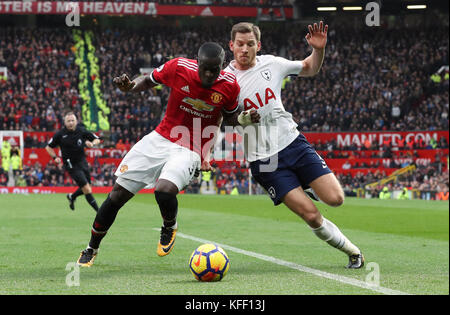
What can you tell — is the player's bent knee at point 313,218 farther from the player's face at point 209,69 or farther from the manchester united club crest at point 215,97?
the player's face at point 209,69

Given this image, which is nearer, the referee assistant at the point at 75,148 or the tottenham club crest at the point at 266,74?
the tottenham club crest at the point at 266,74

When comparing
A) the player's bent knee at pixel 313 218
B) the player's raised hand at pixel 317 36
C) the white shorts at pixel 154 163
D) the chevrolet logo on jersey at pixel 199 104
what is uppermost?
the player's raised hand at pixel 317 36

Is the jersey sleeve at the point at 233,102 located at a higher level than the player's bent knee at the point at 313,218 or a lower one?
higher

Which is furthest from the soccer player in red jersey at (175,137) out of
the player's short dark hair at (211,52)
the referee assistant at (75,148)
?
the referee assistant at (75,148)

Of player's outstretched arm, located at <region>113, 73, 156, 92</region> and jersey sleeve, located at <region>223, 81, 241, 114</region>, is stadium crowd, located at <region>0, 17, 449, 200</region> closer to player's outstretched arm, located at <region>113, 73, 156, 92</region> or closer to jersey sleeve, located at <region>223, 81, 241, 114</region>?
player's outstretched arm, located at <region>113, 73, 156, 92</region>

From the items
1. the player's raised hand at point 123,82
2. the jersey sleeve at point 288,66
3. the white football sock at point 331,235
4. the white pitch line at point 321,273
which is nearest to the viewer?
the white pitch line at point 321,273

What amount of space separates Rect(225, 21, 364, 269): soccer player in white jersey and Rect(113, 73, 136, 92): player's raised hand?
1167 millimetres

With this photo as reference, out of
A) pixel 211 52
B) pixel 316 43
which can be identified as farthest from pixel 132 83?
pixel 316 43

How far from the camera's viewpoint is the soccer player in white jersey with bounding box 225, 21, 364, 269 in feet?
24.6

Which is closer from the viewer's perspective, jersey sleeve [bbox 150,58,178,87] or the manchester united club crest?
the manchester united club crest

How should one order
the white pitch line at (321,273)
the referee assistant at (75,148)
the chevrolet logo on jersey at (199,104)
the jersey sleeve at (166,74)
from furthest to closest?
1. the referee assistant at (75,148)
2. the jersey sleeve at (166,74)
3. the chevrolet logo on jersey at (199,104)
4. the white pitch line at (321,273)

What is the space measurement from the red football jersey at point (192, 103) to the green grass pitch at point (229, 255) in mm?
1450

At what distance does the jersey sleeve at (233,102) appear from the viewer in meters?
7.32

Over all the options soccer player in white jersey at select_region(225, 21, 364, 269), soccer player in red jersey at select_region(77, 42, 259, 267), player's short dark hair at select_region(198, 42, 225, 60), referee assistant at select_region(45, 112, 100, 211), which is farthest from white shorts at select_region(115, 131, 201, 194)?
referee assistant at select_region(45, 112, 100, 211)
